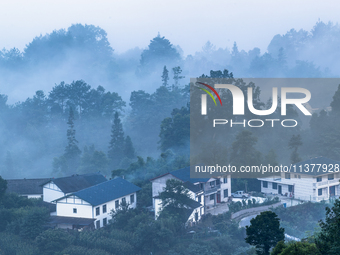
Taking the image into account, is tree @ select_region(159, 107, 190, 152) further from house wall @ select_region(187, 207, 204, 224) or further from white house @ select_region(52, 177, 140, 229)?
house wall @ select_region(187, 207, 204, 224)

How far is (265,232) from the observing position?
9.02m

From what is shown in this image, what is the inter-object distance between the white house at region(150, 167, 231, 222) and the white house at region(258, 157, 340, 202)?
10.1 ft

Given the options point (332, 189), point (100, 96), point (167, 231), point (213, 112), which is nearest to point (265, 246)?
point (167, 231)

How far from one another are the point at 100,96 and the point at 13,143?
10.9 meters

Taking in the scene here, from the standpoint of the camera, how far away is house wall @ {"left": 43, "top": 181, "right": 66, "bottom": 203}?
2097cm

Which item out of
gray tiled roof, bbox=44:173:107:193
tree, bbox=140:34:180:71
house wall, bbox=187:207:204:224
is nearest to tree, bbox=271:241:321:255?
house wall, bbox=187:207:204:224

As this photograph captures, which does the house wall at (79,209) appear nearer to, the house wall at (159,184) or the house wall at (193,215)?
the house wall at (159,184)

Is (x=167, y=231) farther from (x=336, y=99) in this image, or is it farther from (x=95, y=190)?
(x=336, y=99)

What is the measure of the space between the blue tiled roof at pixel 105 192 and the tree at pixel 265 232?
1057 centimetres

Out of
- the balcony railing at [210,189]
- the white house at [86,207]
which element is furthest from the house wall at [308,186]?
the white house at [86,207]

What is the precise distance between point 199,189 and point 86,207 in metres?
5.56

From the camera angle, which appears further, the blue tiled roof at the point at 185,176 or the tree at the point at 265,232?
the blue tiled roof at the point at 185,176

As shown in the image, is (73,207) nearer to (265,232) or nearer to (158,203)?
(158,203)

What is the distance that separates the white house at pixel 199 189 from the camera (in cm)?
1911
